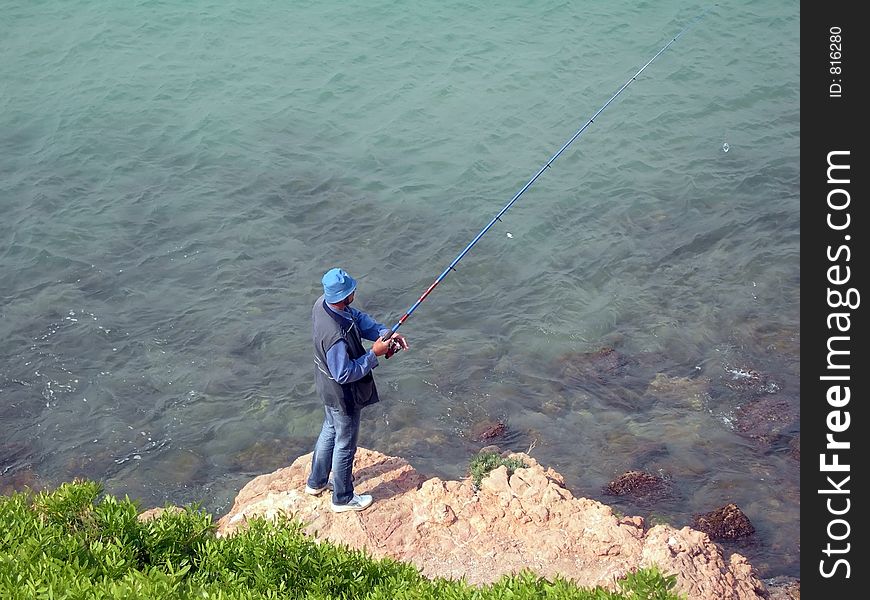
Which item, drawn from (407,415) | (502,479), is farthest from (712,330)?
(502,479)

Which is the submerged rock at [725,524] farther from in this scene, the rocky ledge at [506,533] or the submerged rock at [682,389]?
the submerged rock at [682,389]

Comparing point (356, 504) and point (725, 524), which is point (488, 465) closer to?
Answer: point (356, 504)

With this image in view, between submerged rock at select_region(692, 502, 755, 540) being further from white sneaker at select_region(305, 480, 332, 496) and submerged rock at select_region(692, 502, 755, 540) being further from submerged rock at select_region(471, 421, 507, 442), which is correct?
white sneaker at select_region(305, 480, 332, 496)

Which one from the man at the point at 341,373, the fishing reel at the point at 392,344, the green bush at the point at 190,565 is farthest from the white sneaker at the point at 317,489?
the fishing reel at the point at 392,344

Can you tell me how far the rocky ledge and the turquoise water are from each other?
4.00ft

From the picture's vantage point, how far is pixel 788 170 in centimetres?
1475

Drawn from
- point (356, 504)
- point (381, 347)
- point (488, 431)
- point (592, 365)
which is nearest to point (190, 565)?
point (356, 504)

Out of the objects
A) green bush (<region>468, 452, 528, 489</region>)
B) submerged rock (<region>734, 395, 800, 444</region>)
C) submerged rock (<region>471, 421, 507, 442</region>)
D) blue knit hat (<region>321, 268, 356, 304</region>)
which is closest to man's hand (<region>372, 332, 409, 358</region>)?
blue knit hat (<region>321, 268, 356, 304</region>)

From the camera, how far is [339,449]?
680cm

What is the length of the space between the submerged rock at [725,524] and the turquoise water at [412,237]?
160mm

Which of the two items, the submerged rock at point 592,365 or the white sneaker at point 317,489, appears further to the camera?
the submerged rock at point 592,365

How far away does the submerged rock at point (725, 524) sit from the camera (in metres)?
7.62
